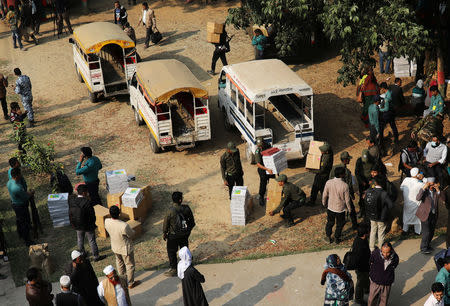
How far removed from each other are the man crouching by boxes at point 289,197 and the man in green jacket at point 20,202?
5.25 meters

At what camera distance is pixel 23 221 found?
42.3ft

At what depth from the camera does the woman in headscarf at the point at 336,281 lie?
9383 mm

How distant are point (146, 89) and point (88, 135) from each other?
2.91 m

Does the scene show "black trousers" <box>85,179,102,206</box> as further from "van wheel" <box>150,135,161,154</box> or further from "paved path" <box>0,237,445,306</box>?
"van wheel" <box>150,135,161,154</box>

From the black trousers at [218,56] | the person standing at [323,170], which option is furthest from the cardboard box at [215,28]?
the person standing at [323,170]

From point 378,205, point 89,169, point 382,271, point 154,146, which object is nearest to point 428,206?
point 378,205

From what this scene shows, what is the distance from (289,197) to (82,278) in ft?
16.3

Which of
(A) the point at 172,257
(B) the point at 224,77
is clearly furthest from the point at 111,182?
(B) the point at 224,77

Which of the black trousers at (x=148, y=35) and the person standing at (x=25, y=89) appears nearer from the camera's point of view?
the person standing at (x=25, y=89)

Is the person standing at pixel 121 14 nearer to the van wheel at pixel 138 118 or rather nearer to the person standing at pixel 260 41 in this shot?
the person standing at pixel 260 41

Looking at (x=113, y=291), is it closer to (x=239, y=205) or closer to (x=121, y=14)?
(x=239, y=205)

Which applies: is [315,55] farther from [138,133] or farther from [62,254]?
[62,254]

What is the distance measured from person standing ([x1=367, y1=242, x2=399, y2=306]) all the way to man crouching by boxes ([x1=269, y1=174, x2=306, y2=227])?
3233 mm

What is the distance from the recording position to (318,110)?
1895cm
